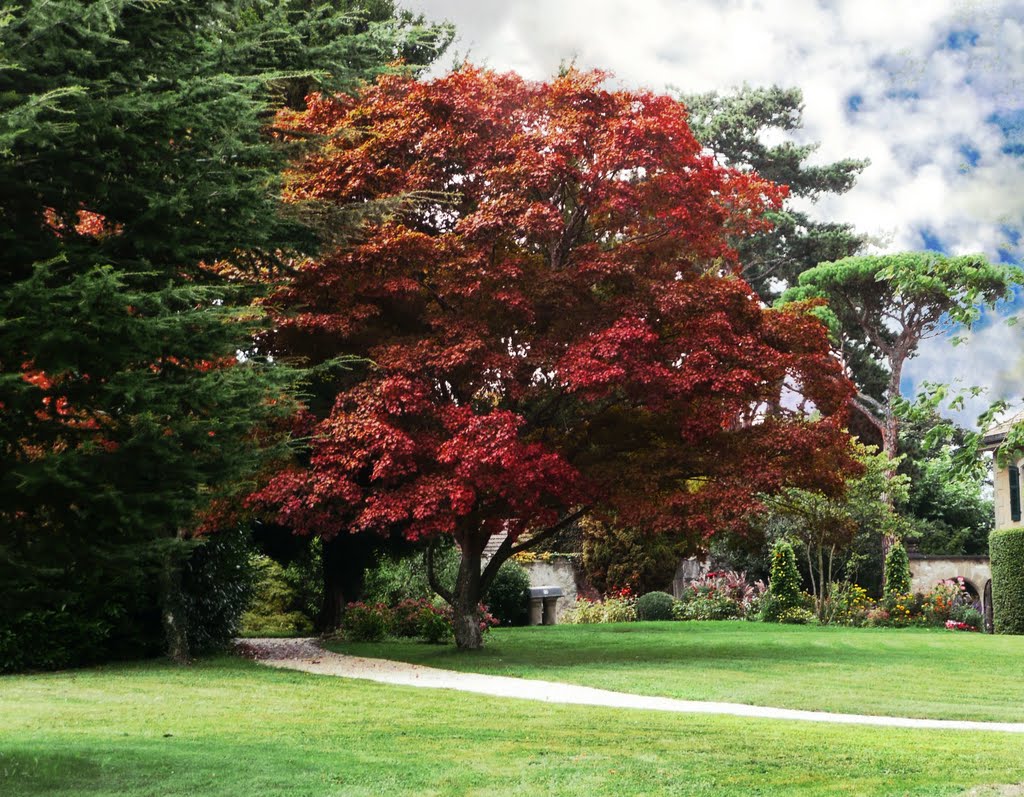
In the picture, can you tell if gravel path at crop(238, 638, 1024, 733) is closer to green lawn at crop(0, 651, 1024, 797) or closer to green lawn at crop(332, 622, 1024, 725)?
green lawn at crop(332, 622, 1024, 725)

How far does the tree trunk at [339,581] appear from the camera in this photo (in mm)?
21156

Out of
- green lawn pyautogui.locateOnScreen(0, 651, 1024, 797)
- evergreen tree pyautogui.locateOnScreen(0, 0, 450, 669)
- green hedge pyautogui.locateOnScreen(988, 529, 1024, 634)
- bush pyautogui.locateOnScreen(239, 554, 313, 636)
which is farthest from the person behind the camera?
green hedge pyautogui.locateOnScreen(988, 529, 1024, 634)

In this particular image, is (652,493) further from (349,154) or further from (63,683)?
(63,683)

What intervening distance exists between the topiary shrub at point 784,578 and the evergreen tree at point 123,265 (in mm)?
20030

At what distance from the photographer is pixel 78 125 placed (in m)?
6.50

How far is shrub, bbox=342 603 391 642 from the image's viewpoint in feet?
65.6

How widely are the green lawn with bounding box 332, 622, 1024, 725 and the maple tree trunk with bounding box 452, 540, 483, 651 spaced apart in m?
0.35

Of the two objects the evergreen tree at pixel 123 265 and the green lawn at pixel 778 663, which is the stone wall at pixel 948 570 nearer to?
the green lawn at pixel 778 663

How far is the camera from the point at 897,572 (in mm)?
27359

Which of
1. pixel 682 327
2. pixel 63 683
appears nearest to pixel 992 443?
pixel 682 327

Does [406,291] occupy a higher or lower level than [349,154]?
lower

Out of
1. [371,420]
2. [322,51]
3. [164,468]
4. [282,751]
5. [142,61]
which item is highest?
[322,51]

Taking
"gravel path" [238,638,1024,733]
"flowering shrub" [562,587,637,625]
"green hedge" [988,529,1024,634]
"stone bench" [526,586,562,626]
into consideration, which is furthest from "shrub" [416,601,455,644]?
"green hedge" [988,529,1024,634]

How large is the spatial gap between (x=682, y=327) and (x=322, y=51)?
910 centimetres
